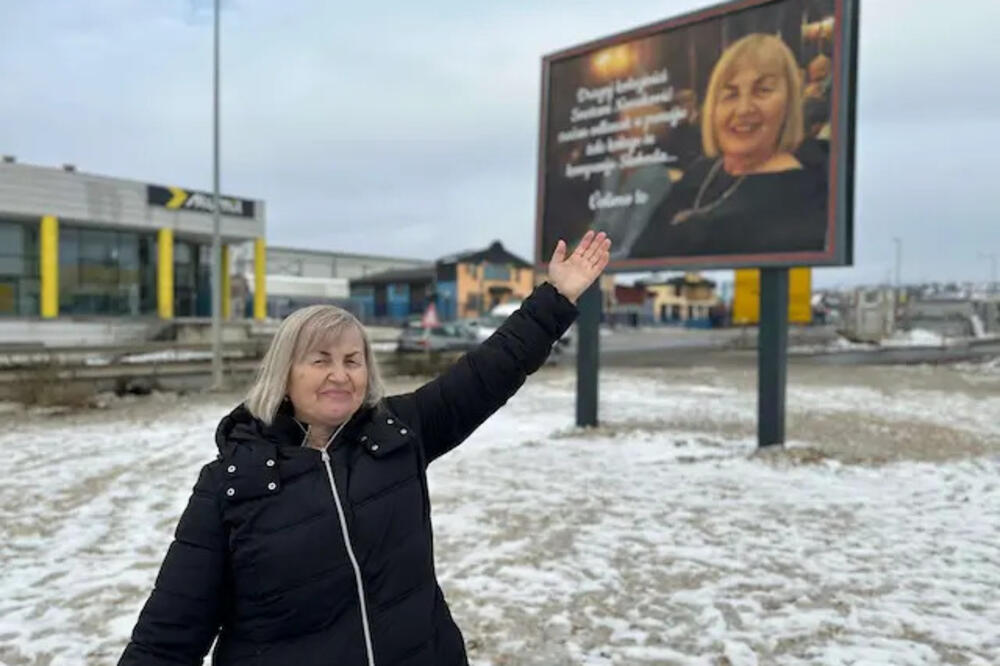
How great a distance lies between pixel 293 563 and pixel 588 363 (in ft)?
30.5

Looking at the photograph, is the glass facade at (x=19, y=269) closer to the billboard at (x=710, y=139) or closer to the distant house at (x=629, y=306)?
the billboard at (x=710, y=139)

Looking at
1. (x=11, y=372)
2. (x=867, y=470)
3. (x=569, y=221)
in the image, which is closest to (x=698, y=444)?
(x=867, y=470)

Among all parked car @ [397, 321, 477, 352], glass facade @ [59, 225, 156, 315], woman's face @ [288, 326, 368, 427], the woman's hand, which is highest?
glass facade @ [59, 225, 156, 315]

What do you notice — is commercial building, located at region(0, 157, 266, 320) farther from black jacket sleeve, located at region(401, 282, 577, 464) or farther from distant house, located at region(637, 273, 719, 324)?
distant house, located at region(637, 273, 719, 324)

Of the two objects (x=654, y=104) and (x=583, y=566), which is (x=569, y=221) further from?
(x=583, y=566)

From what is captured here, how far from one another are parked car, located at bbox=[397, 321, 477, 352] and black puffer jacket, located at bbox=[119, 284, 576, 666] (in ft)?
78.9

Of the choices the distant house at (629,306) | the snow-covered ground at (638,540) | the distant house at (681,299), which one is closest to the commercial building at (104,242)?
the snow-covered ground at (638,540)

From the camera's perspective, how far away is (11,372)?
533 inches

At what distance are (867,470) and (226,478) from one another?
25.6 feet

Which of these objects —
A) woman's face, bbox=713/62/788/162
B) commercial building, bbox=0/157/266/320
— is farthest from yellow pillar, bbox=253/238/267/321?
woman's face, bbox=713/62/788/162

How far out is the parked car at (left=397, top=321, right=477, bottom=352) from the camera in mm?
26844

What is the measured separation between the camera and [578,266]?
2449 millimetres

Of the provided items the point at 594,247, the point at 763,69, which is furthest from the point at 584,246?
the point at 763,69

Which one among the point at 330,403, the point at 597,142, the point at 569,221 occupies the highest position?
the point at 597,142
